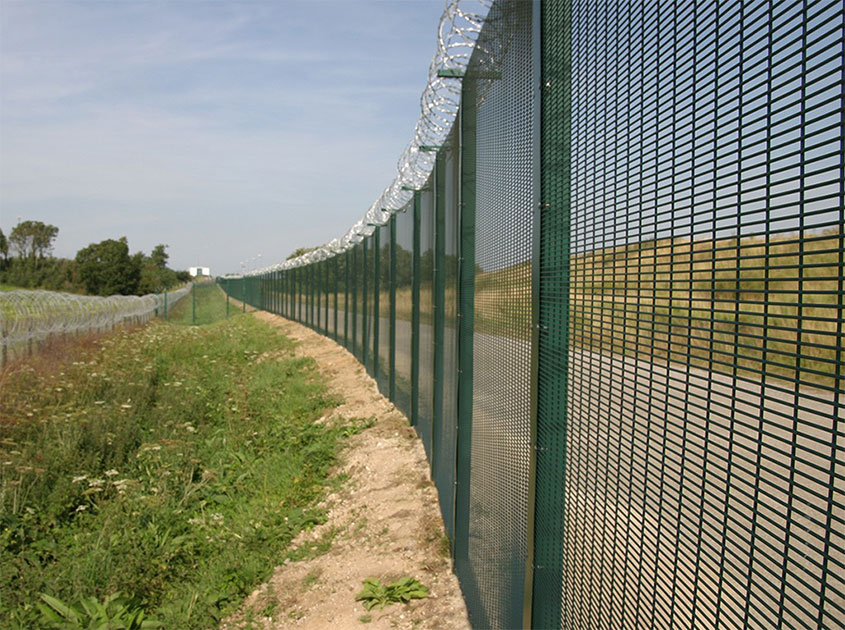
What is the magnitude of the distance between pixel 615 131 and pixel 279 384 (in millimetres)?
10711

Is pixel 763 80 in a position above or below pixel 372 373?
above

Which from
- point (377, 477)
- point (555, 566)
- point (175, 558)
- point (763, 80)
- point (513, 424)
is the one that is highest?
point (763, 80)

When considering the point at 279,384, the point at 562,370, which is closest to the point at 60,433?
the point at 279,384

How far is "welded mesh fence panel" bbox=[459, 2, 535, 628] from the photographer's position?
2.54 meters

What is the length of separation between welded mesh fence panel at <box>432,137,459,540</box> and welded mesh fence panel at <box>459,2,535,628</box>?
70 centimetres

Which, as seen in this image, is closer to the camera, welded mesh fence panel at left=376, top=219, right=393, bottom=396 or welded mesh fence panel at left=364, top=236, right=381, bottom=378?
welded mesh fence panel at left=376, top=219, right=393, bottom=396

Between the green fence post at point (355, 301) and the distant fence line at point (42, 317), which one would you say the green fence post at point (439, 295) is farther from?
the green fence post at point (355, 301)

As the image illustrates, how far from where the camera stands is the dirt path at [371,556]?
160 inches

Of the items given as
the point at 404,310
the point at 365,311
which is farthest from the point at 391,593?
the point at 365,311

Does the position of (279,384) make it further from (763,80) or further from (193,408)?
(763,80)

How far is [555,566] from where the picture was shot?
7.22 ft

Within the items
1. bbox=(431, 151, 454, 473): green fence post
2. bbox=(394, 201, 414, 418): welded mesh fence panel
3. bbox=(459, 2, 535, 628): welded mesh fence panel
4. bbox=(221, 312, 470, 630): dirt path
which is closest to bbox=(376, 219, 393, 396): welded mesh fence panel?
bbox=(394, 201, 414, 418): welded mesh fence panel

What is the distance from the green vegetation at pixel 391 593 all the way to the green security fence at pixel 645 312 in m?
0.29

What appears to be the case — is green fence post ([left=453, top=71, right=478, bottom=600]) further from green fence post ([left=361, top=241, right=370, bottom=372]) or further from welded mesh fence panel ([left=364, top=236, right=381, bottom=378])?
green fence post ([left=361, top=241, right=370, bottom=372])
